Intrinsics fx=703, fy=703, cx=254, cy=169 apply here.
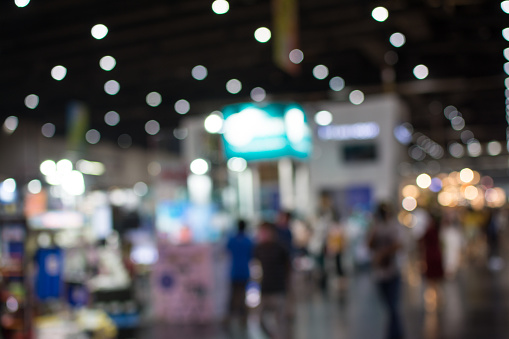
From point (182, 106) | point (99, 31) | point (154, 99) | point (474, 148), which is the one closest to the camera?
point (99, 31)

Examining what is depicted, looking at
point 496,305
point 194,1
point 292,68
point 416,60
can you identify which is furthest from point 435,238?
point 416,60

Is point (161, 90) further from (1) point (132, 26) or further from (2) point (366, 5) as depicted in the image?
(2) point (366, 5)

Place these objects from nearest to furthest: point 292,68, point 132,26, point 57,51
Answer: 1. point 292,68
2. point 132,26
3. point 57,51

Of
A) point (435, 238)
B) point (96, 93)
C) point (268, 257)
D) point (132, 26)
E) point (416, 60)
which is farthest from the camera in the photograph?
point (96, 93)

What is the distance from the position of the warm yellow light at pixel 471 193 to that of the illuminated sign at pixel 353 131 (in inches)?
852

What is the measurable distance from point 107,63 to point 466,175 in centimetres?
2532

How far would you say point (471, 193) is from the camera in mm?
37688

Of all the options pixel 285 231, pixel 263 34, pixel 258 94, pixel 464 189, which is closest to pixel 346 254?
pixel 263 34

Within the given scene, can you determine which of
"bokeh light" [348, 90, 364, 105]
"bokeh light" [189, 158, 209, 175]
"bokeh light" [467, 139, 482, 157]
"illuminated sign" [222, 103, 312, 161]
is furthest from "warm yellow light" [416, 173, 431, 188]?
"bokeh light" [467, 139, 482, 157]

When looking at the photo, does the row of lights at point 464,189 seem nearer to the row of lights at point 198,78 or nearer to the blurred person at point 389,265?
the row of lights at point 198,78

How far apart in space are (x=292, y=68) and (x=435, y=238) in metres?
3.23

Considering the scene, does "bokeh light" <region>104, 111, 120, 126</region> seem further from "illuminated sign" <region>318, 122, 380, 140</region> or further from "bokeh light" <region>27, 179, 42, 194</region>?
"bokeh light" <region>27, 179, 42, 194</region>

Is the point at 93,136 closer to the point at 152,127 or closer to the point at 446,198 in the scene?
the point at 152,127

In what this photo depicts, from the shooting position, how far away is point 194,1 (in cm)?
1302
